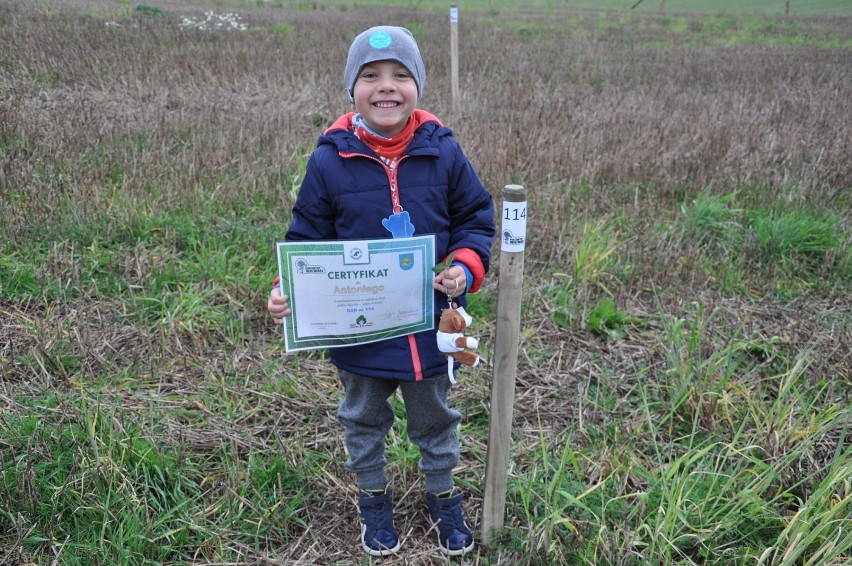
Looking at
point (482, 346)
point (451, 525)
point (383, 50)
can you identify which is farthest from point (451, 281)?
point (482, 346)

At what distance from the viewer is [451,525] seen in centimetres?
209

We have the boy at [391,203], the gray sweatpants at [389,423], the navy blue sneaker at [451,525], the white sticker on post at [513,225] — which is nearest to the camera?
the white sticker on post at [513,225]

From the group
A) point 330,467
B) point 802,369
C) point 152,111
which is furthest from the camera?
point 152,111

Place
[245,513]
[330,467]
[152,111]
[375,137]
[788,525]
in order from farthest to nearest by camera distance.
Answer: [152,111] < [330,467] < [245,513] < [788,525] < [375,137]

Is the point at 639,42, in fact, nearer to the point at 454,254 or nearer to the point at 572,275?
the point at 572,275

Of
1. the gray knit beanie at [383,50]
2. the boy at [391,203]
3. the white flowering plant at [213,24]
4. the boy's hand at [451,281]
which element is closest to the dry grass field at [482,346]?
the boy at [391,203]

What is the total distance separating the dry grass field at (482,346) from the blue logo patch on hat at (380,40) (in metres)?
1.41

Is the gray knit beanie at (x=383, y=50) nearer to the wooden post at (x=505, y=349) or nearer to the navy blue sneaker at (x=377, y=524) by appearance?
the wooden post at (x=505, y=349)

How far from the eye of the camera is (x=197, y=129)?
5.80m

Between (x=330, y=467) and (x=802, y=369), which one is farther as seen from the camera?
(x=802, y=369)

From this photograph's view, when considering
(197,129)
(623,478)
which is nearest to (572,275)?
(623,478)

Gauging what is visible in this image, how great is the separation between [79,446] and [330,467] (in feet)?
2.77

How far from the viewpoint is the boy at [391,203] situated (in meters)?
1.74

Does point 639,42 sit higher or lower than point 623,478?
higher
